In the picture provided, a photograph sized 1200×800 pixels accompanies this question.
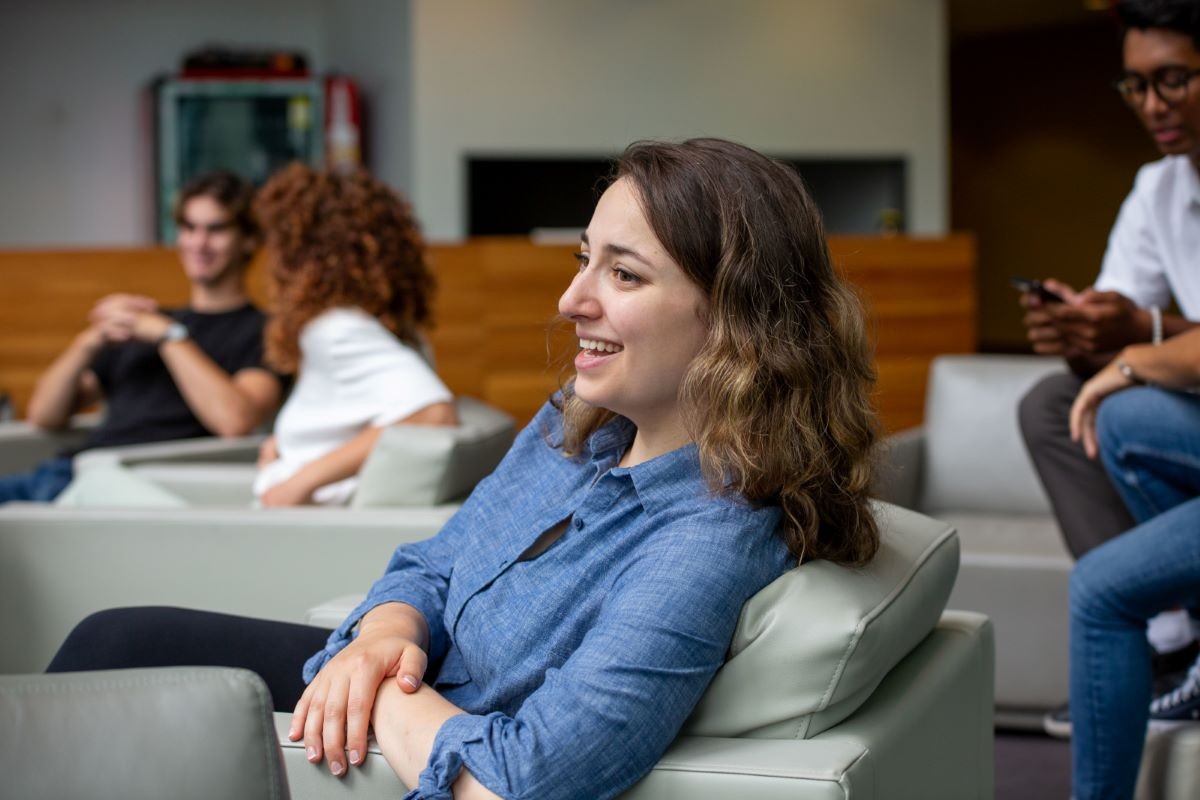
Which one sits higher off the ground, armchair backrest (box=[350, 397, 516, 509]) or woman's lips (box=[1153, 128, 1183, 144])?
woman's lips (box=[1153, 128, 1183, 144])

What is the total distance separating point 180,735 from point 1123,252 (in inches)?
84.0

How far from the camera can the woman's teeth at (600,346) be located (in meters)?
1.44

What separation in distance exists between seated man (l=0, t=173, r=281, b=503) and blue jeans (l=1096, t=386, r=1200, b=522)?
211 centimetres

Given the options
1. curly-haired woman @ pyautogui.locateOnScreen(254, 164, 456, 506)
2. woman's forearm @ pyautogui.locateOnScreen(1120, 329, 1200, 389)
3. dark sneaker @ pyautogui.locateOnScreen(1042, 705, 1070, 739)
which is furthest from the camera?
curly-haired woman @ pyautogui.locateOnScreen(254, 164, 456, 506)

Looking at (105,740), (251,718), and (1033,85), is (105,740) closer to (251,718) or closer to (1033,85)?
(251,718)

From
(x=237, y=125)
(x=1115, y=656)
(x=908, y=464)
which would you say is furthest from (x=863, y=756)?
(x=237, y=125)

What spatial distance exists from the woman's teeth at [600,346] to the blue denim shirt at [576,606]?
0.38ft

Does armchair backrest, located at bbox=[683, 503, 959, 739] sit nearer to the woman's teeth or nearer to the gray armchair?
the woman's teeth

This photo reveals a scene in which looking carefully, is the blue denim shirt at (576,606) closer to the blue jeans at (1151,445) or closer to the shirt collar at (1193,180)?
the blue jeans at (1151,445)

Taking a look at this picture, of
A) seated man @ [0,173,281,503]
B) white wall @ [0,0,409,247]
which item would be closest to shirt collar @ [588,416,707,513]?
seated man @ [0,173,281,503]

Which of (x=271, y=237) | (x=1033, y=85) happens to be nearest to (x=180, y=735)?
(x=271, y=237)

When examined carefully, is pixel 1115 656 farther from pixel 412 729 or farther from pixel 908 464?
pixel 908 464

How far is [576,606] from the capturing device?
1429 millimetres

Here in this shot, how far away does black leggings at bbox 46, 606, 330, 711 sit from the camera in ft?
5.17
